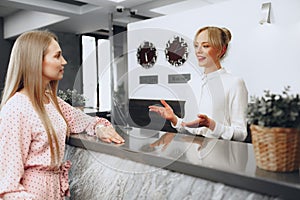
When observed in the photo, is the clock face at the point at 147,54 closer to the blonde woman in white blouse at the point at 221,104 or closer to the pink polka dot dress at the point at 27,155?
the blonde woman in white blouse at the point at 221,104

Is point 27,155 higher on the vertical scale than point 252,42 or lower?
lower

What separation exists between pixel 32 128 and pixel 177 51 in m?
2.71

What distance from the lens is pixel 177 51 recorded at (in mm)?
3643

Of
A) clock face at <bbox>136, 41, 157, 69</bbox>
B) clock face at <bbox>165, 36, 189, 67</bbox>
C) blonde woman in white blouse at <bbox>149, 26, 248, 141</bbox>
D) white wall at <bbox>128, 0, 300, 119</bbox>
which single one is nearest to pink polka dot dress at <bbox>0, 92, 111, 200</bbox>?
blonde woman in white blouse at <bbox>149, 26, 248, 141</bbox>

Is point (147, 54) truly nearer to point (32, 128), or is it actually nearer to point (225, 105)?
point (225, 105)

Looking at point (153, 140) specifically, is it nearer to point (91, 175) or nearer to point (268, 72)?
point (91, 175)

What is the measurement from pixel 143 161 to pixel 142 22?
333 cm

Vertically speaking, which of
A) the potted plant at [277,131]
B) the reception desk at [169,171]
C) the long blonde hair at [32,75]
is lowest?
the reception desk at [169,171]

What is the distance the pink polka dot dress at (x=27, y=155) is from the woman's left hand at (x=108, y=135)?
157 mm

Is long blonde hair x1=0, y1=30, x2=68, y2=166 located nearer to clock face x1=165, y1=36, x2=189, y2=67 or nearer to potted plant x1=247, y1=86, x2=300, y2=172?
potted plant x1=247, y1=86, x2=300, y2=172

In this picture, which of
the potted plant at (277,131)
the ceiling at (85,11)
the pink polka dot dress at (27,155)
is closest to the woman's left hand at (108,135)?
the pink polka dot dress at (27,155)

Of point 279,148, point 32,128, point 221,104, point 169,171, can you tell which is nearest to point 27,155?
point 32,128

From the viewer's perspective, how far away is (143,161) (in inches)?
42.3

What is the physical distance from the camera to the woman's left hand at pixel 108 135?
1266mm
